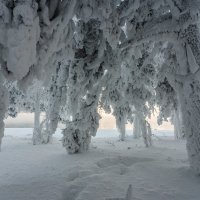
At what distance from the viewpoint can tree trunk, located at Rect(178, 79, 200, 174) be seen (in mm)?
6973

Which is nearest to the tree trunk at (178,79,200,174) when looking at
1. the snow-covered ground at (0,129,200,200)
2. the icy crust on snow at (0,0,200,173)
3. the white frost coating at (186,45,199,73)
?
the icy crust on snow at (0,0,200,173)

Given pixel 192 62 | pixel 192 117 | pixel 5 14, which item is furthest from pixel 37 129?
pixel 5 14

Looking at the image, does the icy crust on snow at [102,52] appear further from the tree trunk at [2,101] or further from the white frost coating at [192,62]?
the tree trunk at [2,101]

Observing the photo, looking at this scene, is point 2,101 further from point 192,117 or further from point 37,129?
point 37,129

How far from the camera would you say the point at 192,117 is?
23.2 ft

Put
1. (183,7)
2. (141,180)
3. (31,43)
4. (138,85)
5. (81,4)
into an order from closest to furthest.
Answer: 1. (31,43)
2. (81,4)
3. (141,180)
4. (183,7)
5. (138,85)

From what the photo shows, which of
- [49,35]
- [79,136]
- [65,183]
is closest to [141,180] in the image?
[65,183]

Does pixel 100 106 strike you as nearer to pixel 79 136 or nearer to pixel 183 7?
pixel 79 136

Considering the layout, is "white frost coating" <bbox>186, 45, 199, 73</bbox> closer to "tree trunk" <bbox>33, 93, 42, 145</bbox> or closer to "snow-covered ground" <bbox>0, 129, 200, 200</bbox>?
"snow-covered ground" <bbox>0, 129, 200, 200</bbox>

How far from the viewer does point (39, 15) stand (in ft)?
15.2

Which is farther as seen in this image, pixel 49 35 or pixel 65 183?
pixel 65 183

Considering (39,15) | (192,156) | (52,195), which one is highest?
(39,15)

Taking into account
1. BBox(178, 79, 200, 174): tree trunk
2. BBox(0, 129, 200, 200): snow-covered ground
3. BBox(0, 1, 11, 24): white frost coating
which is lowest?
BBox(0, 129, 200, 200): snow-covered ground

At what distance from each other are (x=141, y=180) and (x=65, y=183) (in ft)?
5.29
